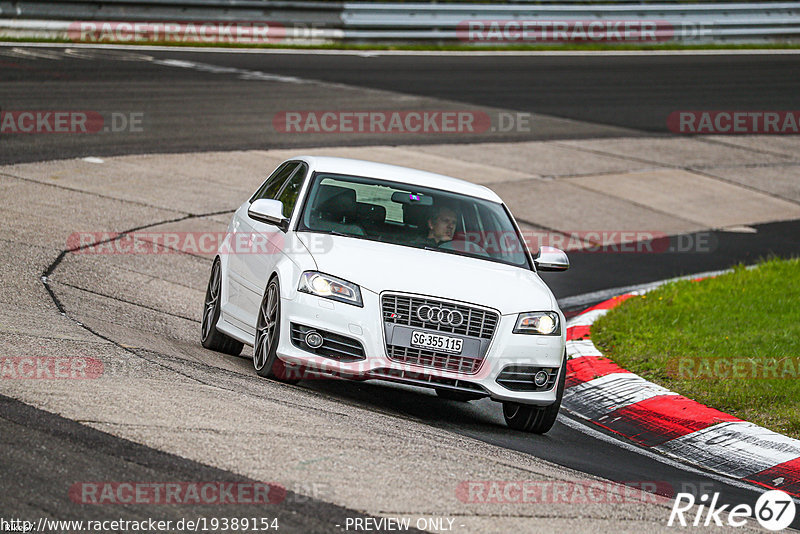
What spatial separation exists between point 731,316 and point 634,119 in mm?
13295

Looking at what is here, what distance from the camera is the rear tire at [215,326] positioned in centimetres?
927

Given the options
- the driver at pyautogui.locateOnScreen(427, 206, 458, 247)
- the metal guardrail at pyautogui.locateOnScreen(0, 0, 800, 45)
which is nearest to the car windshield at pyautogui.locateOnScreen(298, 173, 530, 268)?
the driver at pyautogui.locateOnScreen(427, 206, 458, 247)

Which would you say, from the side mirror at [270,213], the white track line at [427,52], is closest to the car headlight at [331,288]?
the side mirror at [270,213]

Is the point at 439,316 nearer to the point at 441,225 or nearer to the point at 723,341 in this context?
the point at 441,225

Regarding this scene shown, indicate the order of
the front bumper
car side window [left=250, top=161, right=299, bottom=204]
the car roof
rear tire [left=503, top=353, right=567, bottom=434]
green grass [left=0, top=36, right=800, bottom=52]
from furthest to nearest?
1. green grass [left=0, top=36, right=800, bottom=52]
2. car side window [left=250, top=161, right=299, bottom=204]
3. the car roof
4. rear tire [left=503, top=353, right=567, bottom=434]
5. the front bumper

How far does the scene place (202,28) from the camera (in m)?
28.0

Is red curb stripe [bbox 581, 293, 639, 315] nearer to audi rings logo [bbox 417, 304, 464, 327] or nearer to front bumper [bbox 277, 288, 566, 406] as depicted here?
front bumper [bbox 277, 288, 566, 406]

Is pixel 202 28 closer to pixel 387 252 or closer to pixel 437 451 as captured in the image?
pixel 387 252

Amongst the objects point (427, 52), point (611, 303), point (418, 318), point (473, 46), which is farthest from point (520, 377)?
point (473, 46)

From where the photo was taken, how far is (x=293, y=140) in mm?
18922

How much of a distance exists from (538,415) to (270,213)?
7.53ft

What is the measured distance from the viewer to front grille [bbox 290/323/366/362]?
298 inches

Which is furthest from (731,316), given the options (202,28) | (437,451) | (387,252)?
(202,28)

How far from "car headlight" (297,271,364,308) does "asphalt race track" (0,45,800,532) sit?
64cm
